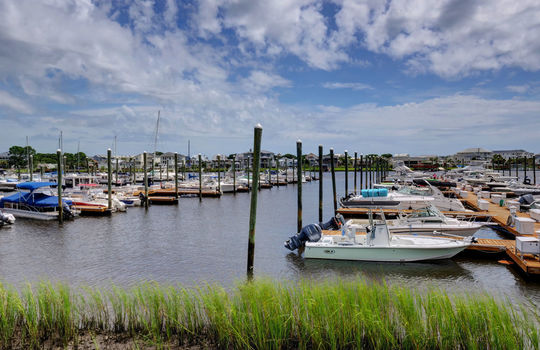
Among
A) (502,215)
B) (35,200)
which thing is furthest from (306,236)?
(35,200)

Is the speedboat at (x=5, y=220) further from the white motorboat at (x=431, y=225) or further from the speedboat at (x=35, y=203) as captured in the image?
the white motorboat at (x=431, y=225)

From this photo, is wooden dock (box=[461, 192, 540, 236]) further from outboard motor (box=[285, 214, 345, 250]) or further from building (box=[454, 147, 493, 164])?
building (box=[454, 147, 493, 164])

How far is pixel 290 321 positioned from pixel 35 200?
30398 millimetres

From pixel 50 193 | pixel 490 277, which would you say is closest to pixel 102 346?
pixel 490 277

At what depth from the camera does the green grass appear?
705 centimetres

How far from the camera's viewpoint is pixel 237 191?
59719mm

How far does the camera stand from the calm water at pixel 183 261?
14.9 m

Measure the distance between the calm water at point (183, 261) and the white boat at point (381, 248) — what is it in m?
0.38

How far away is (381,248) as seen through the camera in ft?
52.5

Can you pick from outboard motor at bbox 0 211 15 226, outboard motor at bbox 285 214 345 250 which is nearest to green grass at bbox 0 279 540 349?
outboard motor at bbox 285 214 345 250

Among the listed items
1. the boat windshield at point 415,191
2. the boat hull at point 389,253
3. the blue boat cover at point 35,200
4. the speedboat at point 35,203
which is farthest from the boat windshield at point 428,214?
the blue boat cover at point 35,200

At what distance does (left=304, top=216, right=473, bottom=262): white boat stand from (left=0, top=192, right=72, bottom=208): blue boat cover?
77.9 feet

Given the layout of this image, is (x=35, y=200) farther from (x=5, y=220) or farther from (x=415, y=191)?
(x=415, y=191)

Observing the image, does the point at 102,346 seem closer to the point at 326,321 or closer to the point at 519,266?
the point at 326,321
